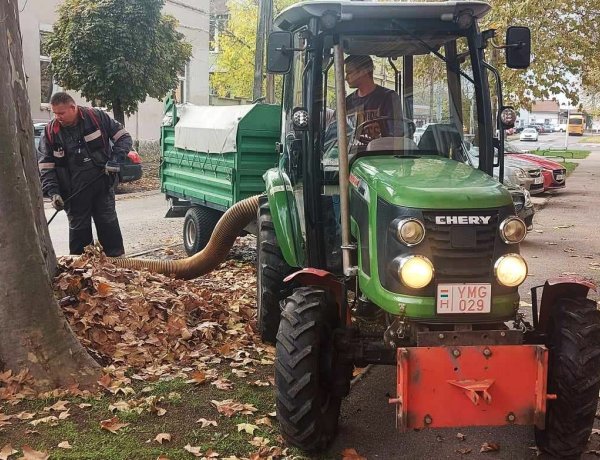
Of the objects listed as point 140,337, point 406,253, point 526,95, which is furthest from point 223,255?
point 526,95

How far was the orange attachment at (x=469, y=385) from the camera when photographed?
12.3 feet

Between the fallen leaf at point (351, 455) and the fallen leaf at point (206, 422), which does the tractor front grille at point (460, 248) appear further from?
the fallen leaf at point (206, 422)

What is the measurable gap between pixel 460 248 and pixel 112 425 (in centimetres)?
216

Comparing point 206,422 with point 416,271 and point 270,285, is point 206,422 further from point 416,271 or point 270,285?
point 416,271

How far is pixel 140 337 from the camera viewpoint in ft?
18.8

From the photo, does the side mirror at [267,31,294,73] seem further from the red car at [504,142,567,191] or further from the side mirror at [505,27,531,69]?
the red car at [504,142,567,191]

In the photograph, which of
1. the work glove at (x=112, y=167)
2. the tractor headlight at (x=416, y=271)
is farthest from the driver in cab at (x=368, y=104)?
the work glove at (x=112, y=167)

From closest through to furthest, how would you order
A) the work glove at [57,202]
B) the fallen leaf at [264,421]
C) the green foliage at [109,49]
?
the fallen leaf at [264,421]
the work glove at [57,202]
the green foliage at [109,49]

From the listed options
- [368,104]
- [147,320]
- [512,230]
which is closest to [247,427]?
[147,320]

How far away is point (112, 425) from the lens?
4449mm

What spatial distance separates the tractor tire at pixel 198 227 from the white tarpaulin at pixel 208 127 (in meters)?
0.78

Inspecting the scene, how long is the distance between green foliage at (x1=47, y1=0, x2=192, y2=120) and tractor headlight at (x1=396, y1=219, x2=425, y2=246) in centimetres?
1710

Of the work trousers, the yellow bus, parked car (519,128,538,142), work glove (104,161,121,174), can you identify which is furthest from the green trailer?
the yellow bus

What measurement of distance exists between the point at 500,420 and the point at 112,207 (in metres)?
5.22
